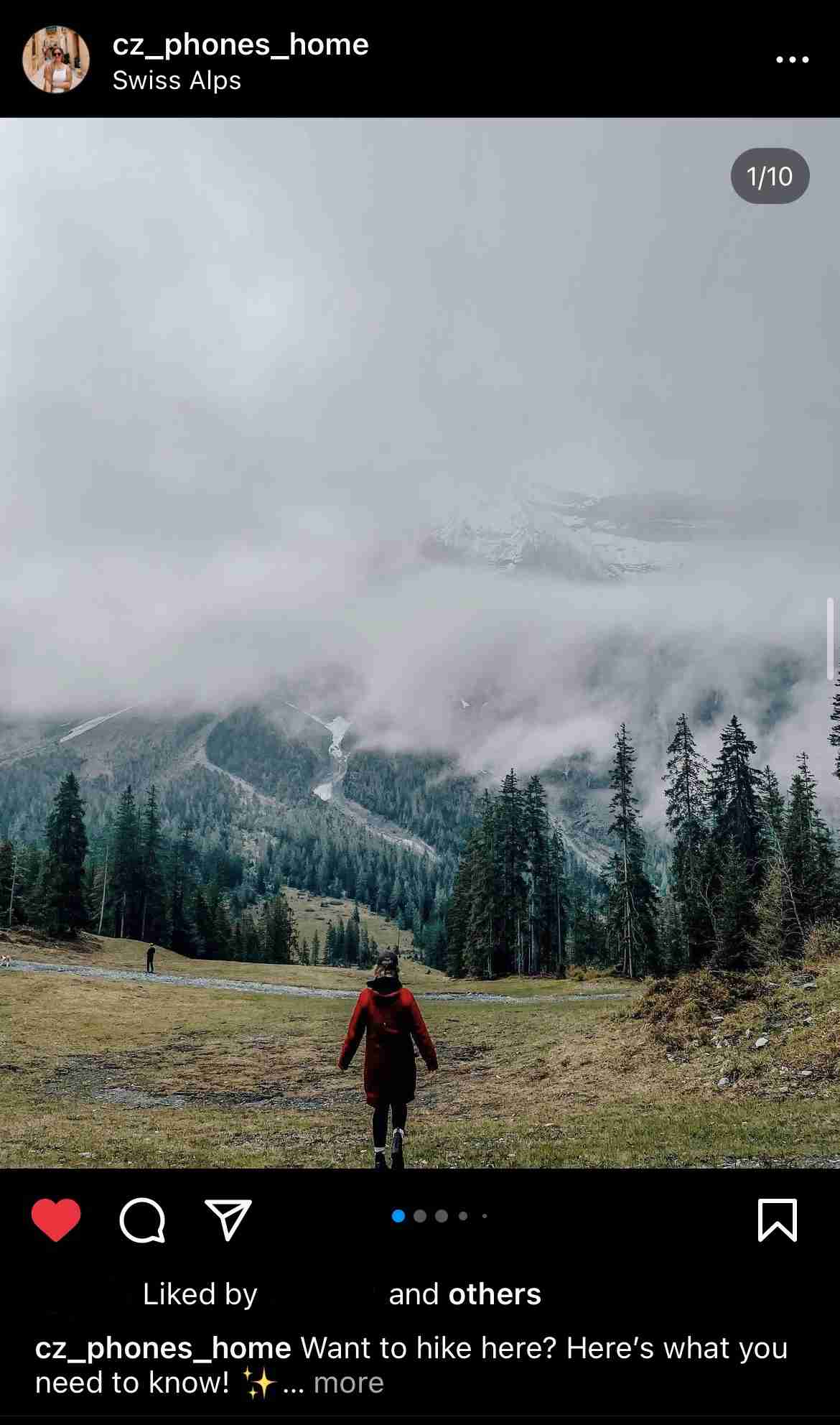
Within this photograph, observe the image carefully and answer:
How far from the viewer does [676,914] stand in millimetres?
69125
